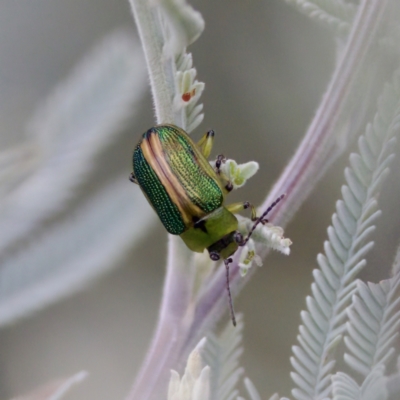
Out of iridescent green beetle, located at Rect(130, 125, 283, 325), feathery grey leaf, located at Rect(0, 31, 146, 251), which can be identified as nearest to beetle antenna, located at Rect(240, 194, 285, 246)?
iridescent green beetle, located at Rect(130, 125, 283, 325)

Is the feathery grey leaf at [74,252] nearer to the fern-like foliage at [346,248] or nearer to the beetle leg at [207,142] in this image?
the beetle leg at [207,142]

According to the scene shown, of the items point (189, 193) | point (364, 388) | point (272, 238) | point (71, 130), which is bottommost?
point (364, 388)

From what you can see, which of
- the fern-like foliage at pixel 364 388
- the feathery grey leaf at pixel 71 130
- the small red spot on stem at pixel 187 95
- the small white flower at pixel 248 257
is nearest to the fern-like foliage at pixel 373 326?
the fern-like foliage at pixel 364 388

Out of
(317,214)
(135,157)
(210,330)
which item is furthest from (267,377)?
(135,157)

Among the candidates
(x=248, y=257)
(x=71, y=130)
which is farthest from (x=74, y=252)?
(x=248, y=257)

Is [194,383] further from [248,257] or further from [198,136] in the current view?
[198,136]

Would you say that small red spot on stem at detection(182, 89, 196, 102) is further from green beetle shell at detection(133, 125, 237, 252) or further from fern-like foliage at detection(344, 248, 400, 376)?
fern-like foliage at detection(344, 248, 400, 376)
